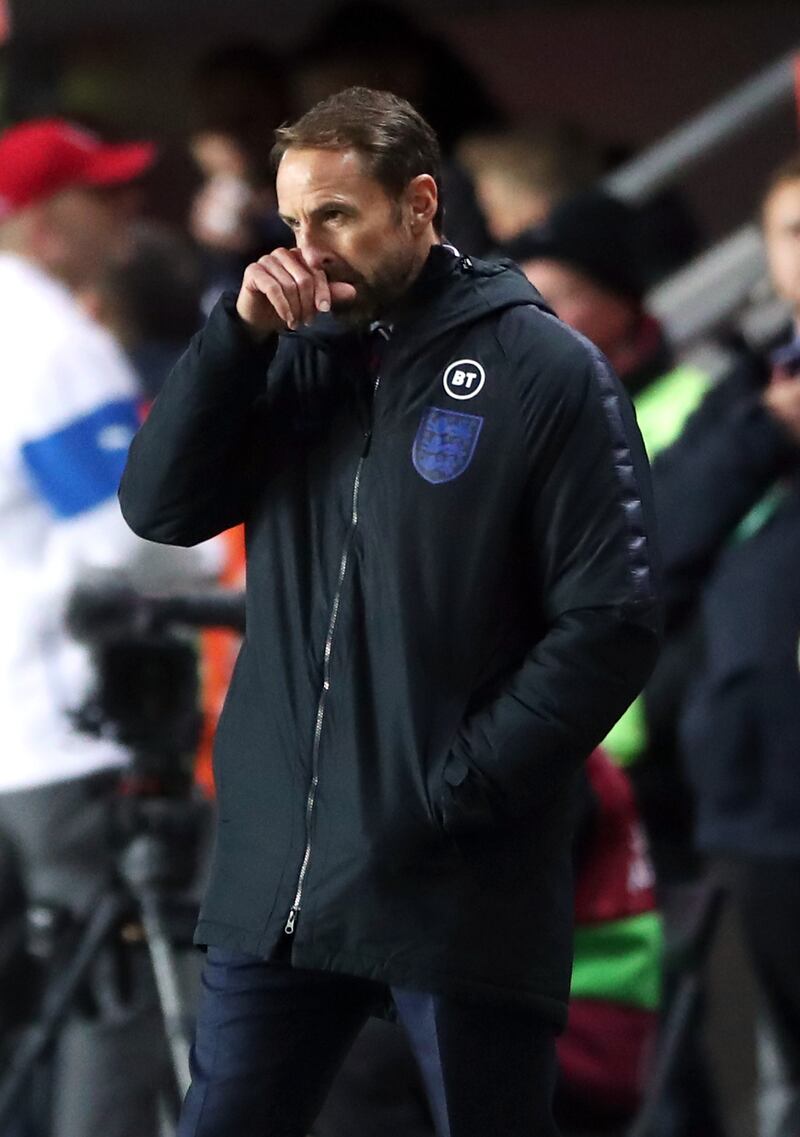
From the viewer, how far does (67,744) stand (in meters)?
4.36

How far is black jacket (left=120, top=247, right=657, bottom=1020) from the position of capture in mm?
2869

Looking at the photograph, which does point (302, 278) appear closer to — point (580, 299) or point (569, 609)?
point (569, 609)

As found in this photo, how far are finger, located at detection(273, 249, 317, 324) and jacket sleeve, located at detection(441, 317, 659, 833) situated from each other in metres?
0.27

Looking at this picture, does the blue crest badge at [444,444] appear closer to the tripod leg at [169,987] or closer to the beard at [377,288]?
the beard at [377,288]

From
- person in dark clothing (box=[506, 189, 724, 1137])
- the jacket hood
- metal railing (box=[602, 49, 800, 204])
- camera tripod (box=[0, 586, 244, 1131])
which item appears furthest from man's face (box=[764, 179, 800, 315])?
metal railing (box=[602, 49, 800, 204])

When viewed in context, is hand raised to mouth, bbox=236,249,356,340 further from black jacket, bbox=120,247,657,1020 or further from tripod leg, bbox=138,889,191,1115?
tripod leg, bbox=138,889,191,1115

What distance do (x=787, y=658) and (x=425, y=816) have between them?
4.27 ft

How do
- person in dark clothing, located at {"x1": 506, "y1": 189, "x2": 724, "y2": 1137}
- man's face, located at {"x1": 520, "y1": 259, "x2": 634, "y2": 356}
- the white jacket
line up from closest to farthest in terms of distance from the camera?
the white jacket
person in dark clothing, located at {"x1": 506, "y1": 189, "x2": 724, "y2": 1137}
man's face, located at {"x1": 520, "y1": 259, "x2": 634, "y2": 356}

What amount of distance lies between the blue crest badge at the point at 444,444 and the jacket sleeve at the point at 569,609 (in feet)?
0.22

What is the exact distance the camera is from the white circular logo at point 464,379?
9.59 ft

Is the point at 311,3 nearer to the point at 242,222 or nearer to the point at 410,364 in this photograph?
the point at 242,222

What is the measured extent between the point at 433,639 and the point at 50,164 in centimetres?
218

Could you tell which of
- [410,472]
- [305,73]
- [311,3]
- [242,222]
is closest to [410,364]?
[410,472]

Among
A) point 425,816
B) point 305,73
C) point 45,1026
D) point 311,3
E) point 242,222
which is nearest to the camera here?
point 425,816
